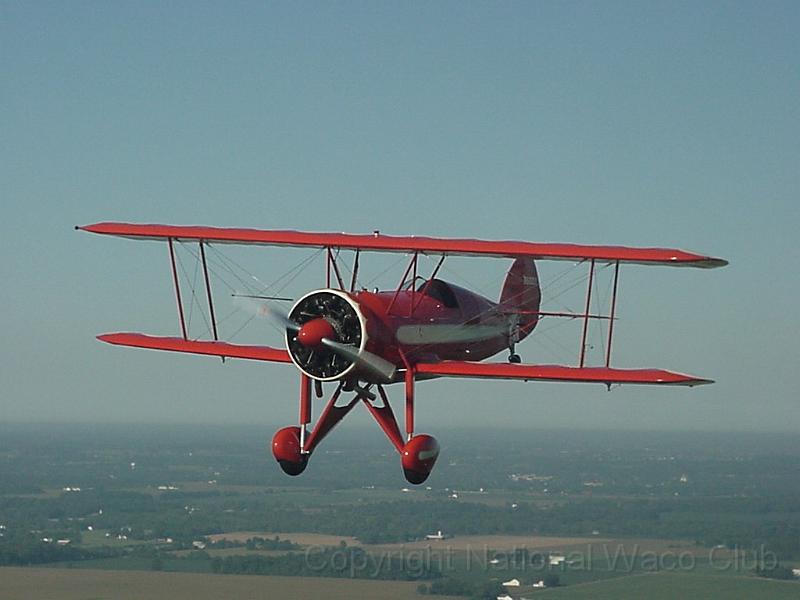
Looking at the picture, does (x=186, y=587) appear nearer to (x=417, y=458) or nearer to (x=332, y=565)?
(x=332, y=565)

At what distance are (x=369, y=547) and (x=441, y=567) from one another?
Answer: 1199 cm

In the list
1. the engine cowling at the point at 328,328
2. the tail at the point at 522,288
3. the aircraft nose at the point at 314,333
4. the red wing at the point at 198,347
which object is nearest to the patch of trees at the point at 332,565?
the tail at the point at 522,288

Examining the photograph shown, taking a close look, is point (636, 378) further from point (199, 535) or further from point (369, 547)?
point (199, 535)

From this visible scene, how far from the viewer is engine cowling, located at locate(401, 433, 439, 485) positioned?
2264 cm

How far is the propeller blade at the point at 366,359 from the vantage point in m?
22.3

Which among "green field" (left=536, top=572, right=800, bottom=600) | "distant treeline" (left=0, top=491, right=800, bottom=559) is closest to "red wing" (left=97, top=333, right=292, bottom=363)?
"green field" (left=536, top=572, right=800, bottom=600)

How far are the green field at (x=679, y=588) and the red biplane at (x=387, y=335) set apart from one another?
155ft

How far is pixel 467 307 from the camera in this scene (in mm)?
26266

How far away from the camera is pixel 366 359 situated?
73.9ft

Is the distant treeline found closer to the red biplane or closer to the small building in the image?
the small building

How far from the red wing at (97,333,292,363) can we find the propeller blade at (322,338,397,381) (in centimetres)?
131

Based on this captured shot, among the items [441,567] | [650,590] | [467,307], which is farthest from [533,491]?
[467,307]

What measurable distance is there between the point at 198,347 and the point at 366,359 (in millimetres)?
4626

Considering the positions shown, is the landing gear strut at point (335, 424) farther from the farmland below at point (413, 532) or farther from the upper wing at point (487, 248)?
the farmland below at point (413, 532)
